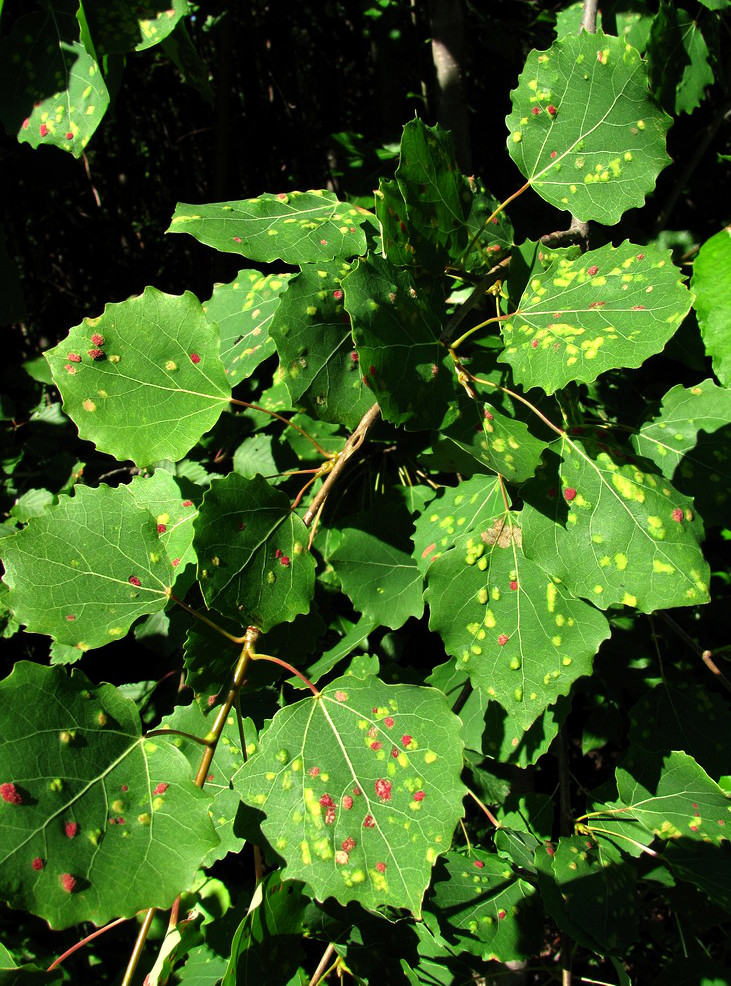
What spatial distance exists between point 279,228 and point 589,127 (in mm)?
527

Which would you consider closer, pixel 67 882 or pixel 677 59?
pixel 67 882

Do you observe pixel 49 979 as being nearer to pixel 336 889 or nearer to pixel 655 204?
pixel 336 889

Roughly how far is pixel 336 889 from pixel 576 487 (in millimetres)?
616

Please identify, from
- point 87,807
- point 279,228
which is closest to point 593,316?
point 279,228

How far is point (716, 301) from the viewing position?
122 centimetres

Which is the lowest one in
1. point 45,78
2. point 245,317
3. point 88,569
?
point 88,569

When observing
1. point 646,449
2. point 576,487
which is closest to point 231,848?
point 576,487

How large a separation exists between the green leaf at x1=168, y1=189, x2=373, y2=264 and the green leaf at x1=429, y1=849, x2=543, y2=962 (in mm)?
1017

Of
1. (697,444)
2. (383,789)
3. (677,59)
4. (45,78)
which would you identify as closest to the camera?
(383,789)

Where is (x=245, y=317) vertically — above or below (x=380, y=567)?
above

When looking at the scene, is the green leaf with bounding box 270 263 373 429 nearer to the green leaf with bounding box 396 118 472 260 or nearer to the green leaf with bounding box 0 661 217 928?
the green leaf with bounding box 396 118 472 260

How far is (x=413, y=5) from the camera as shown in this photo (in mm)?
2018

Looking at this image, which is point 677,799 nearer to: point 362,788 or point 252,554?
point 362,788

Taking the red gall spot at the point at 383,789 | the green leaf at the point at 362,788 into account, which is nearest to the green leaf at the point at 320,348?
the green leaf at the point at 362,788
